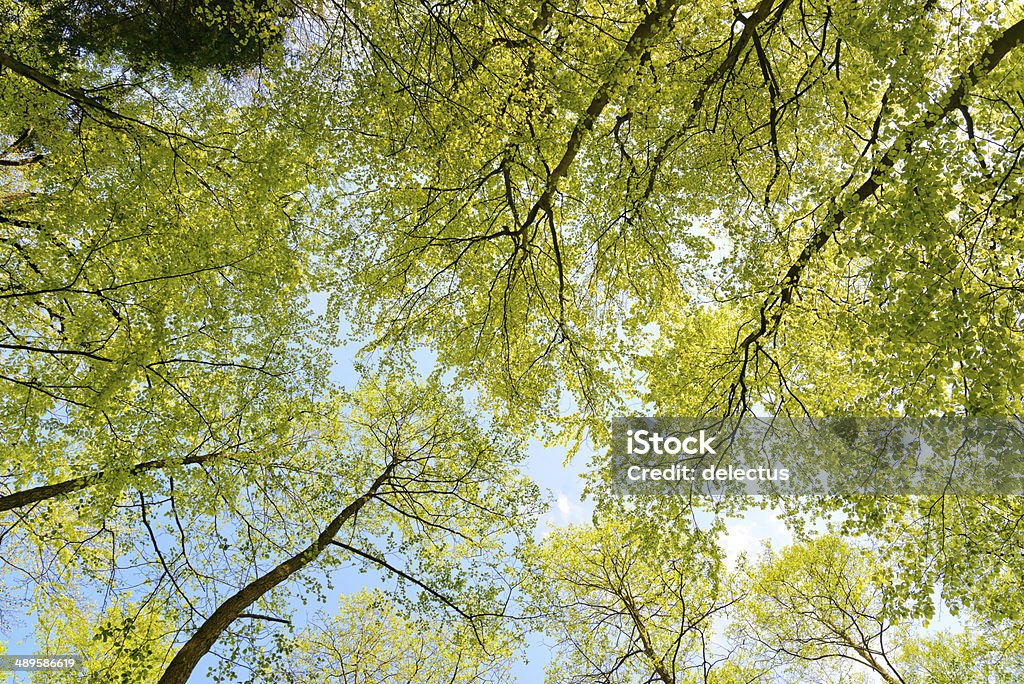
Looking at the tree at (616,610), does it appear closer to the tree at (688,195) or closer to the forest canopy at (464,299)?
the forest canopy at (464,299)

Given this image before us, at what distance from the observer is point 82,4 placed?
33.3 ft

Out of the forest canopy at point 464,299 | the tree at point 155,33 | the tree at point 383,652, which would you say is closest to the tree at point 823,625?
the forest canopy at point 464,299

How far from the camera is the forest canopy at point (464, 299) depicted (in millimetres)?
5836

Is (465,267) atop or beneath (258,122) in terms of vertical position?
beneath

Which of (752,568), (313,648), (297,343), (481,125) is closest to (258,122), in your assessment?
(297,343)

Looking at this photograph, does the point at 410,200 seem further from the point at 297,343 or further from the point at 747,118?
the point at 747,118

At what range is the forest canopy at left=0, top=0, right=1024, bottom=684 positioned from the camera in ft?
19.1

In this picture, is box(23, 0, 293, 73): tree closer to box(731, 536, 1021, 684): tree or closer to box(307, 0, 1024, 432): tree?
box(307, 0, 1024, 432): tree

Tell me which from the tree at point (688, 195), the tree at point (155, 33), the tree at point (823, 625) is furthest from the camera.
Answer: the tree at point (823, 625)

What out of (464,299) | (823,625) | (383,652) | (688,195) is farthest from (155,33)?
(823,625)

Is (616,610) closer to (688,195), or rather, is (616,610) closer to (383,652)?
(383,652)

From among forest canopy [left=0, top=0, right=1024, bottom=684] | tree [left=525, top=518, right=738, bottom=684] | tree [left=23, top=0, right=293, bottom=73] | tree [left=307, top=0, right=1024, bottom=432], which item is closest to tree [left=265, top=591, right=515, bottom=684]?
forest canopy [left=0, top=0, right=1024, bottom=684]

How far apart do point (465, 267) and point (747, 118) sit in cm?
507

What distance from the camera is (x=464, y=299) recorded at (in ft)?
32.7
